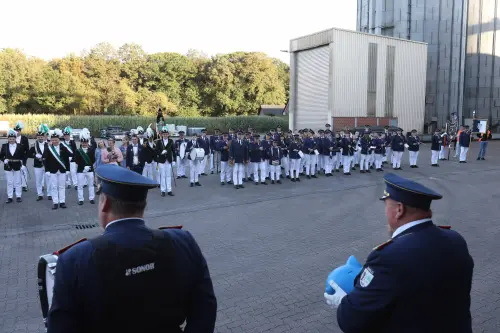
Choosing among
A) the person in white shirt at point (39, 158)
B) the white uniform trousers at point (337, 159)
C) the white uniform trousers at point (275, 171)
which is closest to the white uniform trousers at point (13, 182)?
the person in white shirt at point (39, 158)

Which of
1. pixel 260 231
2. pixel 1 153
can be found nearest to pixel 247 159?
pixel 260 231

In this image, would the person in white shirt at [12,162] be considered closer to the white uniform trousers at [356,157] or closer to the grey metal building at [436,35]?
the white uniform trousers at [356,157]

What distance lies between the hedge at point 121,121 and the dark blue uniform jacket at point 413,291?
1824 inches

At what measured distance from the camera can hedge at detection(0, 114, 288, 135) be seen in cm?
4597

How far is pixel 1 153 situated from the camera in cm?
1314

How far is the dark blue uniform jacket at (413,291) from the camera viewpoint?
243 cm

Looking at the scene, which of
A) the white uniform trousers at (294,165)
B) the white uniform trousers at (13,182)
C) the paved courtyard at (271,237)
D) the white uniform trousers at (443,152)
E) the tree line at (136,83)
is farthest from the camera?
the tree line at (136,83)

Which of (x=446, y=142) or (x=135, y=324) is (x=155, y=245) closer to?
(x=135, y=324)

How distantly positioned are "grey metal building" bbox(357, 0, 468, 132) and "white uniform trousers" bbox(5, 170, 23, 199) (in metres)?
37.4

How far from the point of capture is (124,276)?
2182 mm

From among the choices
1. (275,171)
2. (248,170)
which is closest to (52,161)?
(248,170)

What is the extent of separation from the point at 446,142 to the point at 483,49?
2614cm

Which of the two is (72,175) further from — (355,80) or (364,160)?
(355,80)

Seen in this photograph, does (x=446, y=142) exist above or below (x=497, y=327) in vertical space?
above
